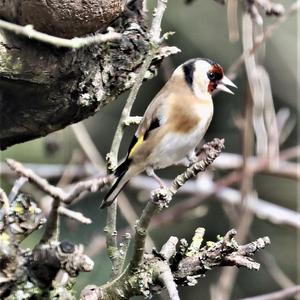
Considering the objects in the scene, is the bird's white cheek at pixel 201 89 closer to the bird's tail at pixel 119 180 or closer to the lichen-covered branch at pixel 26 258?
the bird's tail at pixel 119 180

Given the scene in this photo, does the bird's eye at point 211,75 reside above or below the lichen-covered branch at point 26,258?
above

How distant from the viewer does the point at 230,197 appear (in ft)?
11.8

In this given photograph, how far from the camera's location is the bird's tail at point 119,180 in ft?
5.92

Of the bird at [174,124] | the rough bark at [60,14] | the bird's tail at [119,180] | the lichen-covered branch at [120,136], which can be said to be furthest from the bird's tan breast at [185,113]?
the rough bark at [60,14]

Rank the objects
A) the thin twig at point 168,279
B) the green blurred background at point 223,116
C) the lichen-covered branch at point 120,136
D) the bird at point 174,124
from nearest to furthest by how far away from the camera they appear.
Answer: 1. the thin twig at point 168,279
2. the lichen-covered branch at point 120,136
3. the bird at point 174,124
4. the green blurred background at point 223,116

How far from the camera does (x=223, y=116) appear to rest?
4.75 m

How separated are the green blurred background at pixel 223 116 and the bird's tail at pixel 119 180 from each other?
8.07ft

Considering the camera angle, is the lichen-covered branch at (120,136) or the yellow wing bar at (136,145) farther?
the yellow wing bar at (136,145)

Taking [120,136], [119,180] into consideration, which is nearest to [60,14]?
[120,136]

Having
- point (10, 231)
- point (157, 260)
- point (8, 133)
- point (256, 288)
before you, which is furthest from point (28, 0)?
point (256, 288)

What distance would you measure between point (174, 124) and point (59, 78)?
381 mm

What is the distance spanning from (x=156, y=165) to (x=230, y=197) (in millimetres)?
1625

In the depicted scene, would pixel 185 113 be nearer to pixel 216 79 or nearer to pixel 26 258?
pixel 216 79

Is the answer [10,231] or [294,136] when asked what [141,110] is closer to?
[294,136]
